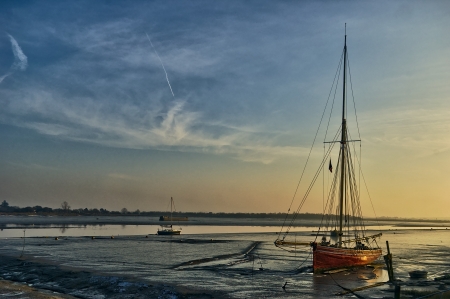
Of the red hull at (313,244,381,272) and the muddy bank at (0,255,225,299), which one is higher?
the red hull at (313,244,381,272)

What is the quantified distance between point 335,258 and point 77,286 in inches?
962

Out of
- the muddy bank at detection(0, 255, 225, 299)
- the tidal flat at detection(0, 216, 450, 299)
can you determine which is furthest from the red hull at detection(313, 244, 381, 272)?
the muddy bank at detection(0, 255, 225, 299)

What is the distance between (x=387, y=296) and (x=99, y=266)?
1054 inches

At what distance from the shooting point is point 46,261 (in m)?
43.2

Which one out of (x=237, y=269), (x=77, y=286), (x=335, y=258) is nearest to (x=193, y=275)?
(x=237, y=269)

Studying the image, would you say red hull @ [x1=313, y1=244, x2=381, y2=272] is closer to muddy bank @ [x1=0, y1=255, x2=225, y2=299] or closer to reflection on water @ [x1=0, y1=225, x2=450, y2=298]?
reflection on water @ [x1=0, y1=225, x2=450, y2=298]

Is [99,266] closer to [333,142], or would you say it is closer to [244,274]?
[244,274]

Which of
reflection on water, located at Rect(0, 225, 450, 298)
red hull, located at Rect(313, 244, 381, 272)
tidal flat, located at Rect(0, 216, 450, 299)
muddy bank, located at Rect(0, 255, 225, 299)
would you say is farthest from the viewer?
red hull, located at Rect(313, 244, 381, 272)

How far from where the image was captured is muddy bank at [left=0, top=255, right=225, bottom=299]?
2741 centimetres

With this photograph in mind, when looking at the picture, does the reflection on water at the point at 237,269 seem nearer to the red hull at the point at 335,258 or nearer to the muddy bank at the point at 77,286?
the red hull at the point at 335,258

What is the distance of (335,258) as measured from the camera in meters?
40.6

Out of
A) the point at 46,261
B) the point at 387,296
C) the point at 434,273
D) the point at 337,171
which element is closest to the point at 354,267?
the point at 434,273

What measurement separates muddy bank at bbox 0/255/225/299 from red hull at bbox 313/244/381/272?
15.2 metres

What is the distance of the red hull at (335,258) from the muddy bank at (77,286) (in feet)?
49.7
